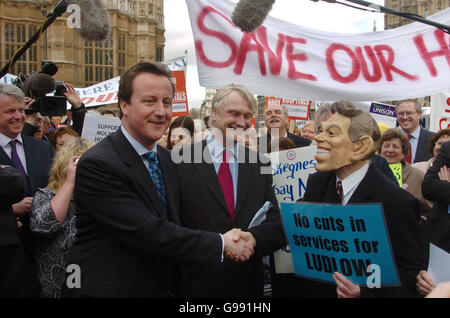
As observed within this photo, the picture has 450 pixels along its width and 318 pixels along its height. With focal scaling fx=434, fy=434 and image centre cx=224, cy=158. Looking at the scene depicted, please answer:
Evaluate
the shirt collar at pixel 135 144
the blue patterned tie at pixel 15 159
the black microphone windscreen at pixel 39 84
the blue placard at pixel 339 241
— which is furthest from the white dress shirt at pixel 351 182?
the black microphone windscreen at pixel 39 84

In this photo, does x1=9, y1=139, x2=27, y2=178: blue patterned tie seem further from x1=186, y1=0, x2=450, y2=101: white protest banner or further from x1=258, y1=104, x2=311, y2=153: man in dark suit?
x1=258, y1=104, x2=311, y2=153: man in dark suit

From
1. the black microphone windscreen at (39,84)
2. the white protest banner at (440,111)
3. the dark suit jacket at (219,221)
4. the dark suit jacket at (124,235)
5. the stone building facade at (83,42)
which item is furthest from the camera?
the stone building facade at (83,42)

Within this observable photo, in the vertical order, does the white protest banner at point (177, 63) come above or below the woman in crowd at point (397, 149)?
above

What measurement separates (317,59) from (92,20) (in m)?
1.65

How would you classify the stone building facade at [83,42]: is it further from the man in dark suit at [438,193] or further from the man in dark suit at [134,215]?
the man in dark suit at [134,215]

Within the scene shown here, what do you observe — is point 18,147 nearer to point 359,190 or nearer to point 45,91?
point 45,91

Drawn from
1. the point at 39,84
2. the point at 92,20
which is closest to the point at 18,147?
the point at 39,84

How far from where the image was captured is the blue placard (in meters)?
1.77

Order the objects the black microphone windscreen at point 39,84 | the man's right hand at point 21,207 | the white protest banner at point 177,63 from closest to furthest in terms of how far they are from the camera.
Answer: the man's right hand at point 21,207 < the black microphone windscreen at point 39,84 < the white protest banner at point 177,63

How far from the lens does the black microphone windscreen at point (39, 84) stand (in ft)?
11.6

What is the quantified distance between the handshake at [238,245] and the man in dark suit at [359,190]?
405 mm

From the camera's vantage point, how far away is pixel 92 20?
271cm

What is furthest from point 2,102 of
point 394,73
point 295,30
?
point 394,73

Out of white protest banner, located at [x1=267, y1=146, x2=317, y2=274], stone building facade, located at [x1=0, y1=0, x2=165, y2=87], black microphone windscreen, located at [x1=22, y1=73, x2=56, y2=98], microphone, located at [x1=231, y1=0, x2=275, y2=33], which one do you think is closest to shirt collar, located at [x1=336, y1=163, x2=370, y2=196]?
white protest banner, located at [x1=267, y1=146, x2=317, y2=274]
